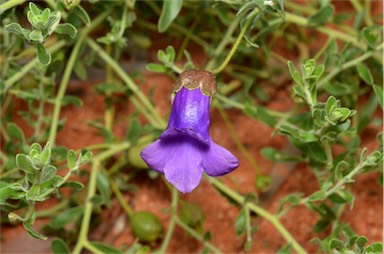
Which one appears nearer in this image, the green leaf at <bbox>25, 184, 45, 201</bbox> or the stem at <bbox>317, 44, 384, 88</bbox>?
the green leaf at <bbox>25, 184, 45, 201</bbox>

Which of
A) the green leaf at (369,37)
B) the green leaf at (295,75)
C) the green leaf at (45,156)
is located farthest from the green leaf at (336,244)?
the green leaf at (45,156)

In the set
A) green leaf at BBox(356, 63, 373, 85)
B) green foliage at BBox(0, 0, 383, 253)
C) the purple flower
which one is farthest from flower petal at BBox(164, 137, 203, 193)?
green leaf at BBox(356, 63, 373, 85)

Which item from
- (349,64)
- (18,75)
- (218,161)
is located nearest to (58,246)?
(18,75)

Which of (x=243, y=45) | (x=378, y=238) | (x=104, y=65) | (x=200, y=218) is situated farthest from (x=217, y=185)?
(x=104, y=65)

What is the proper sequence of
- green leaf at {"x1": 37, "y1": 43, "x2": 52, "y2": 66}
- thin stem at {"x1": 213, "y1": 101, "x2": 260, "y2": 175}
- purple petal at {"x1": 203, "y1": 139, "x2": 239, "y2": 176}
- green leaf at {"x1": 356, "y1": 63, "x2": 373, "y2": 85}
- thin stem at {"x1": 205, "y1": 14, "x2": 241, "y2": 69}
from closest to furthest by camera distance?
purple petal at {"x1": 203, "y1": 139, "x2": 239, "y2": 176}
green leaf at {"x1": 37, "y1": 43, "x2": 52, "y2": 66}
green leaf at {"x1": 356, "y1": 63, "x2": 373, "y2": 85}
thin stem at {"x1": 205, "y1": 14, "x2": 241, "y2": 69}
thin stem at {"x1": 213, "y1": 101, "x2": 260, "y2": 175}

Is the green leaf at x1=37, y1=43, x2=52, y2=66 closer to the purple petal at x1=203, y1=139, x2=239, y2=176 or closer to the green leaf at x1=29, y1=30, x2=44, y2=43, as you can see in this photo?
the green leaf at x1=29, y1=30, x2=44, y2=43

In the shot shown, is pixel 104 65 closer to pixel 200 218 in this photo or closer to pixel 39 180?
pixel 200 218
